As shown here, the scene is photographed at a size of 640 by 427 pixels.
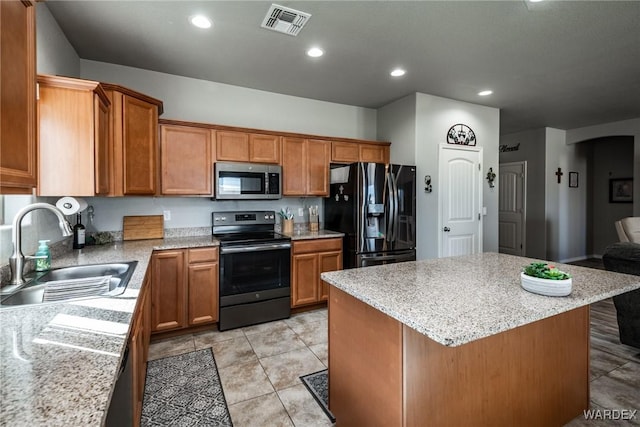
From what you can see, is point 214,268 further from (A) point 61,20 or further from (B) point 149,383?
(A) point 61,20

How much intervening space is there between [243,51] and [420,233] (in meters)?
2.99

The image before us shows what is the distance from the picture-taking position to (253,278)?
126 inches

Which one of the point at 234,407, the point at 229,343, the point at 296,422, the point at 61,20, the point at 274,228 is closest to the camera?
the point at 296,422

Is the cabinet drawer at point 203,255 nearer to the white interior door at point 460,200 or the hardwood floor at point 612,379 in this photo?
the white interior door at point 460,200

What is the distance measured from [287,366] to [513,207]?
19.7ft

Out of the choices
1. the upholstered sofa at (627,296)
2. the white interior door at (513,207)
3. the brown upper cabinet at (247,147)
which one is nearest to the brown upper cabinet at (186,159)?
the brown upper cabinet at (247,147)

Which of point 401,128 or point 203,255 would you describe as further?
point 401,128

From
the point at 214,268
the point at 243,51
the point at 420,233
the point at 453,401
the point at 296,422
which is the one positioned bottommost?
the point at 296,422

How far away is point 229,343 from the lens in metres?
2.83

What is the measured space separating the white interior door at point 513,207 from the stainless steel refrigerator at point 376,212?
3.79 m

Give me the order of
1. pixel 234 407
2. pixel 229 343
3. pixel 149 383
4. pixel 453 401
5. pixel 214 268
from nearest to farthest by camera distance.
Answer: pixel 453 401, pixel 234 407, pixel 149 383, pixel 229 343, pixel 214 268

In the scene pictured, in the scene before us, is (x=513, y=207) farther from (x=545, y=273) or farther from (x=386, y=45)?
(x=545, y=273)

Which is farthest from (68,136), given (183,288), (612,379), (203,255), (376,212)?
(612,379)

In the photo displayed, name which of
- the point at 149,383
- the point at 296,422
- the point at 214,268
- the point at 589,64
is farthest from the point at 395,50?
the point at 149,383
